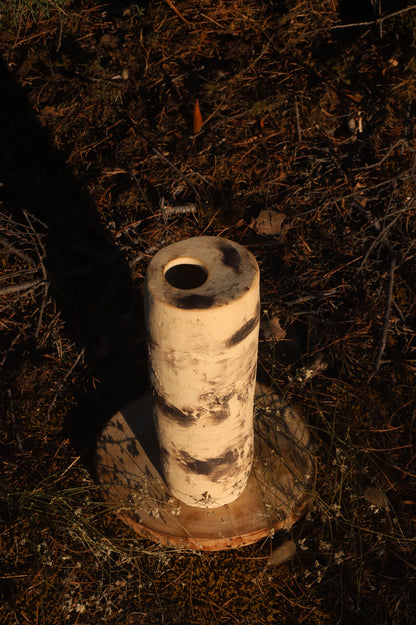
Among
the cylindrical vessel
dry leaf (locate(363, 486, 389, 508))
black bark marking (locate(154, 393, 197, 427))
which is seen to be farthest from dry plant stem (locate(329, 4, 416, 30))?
dry leaf (locate(363, 486, 389, 508))

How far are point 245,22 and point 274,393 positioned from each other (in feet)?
8.87

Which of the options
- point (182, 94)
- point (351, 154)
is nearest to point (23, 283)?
A: point (182, 94)

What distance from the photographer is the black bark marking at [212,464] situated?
2797mm

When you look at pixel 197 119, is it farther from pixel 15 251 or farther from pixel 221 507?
pixel 221 507

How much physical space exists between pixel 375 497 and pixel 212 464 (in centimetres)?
104

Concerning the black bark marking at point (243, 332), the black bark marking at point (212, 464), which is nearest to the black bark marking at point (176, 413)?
the black bark marking at point (212, 464)

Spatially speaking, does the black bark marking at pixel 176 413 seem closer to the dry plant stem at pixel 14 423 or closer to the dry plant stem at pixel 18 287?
the dry plant stem at pixel 14 423

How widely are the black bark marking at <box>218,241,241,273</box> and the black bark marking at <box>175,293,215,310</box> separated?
204 millimetres

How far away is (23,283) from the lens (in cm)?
355

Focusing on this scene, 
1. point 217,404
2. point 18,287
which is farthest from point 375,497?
point 18,287

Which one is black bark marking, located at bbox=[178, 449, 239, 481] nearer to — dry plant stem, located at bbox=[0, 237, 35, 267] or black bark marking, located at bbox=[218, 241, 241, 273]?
black bark marking, located at bbox=[218, 241, 241, 273]

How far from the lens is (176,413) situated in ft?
8.45

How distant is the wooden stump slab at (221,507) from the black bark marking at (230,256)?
1251 mm

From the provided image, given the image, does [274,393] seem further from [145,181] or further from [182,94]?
[182,94]
